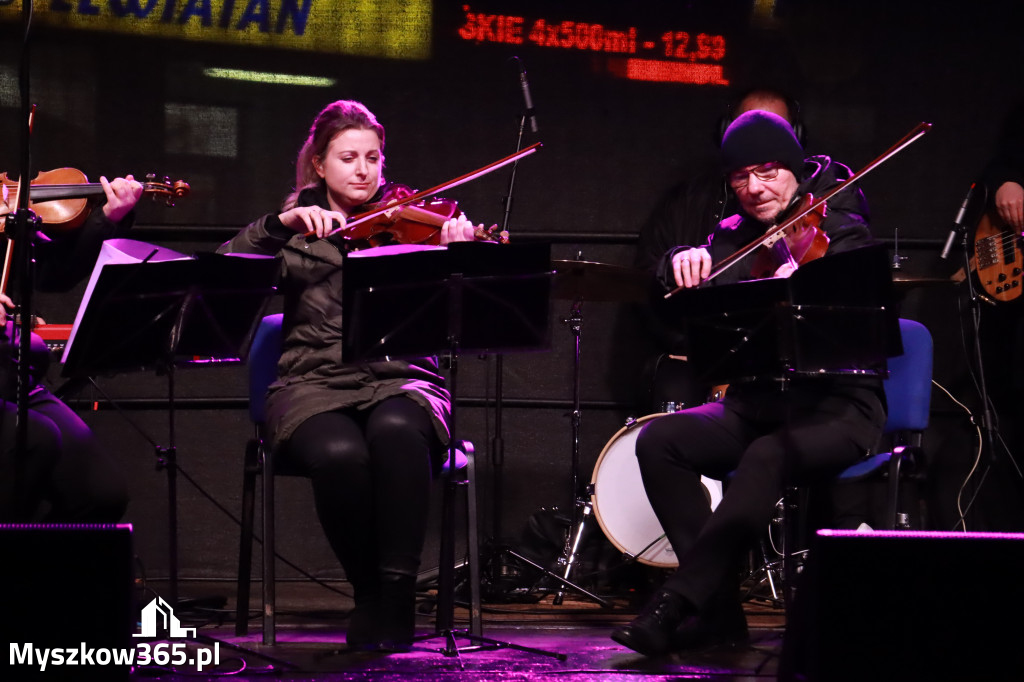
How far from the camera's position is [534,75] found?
4.53 meters

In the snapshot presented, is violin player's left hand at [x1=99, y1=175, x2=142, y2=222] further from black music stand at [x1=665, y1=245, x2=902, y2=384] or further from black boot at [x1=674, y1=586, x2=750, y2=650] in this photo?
black boot at [x1=674, y1=586, x2=750, y2=650]

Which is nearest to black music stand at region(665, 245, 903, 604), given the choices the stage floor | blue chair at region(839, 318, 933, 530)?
the stage floor

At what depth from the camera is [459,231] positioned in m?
3.11

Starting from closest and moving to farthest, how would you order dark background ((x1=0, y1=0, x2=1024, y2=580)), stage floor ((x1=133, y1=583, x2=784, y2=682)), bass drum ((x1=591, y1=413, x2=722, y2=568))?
stage floor ((x1=133, y1=583, x2=784, y2=682)) → bass drum ((x1=591, y1=413, x2=722, y2=568)) → dark background ((x1=0, y1=0, x2=1024, y2=580))

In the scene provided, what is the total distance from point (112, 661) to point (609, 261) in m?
3.02

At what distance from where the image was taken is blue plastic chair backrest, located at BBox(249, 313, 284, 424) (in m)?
3.37

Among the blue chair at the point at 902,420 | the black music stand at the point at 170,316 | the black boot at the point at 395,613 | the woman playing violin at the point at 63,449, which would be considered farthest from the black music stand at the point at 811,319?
the woman playing violin at the point at 63,449

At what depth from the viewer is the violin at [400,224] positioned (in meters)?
3.27

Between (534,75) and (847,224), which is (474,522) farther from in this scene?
(534,75)

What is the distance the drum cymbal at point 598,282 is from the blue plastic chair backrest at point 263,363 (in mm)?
868

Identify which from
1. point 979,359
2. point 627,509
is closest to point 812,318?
point 627,509

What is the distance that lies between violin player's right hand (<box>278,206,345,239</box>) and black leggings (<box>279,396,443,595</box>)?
53 centimetres

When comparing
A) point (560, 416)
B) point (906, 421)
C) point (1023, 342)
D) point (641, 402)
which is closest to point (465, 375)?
point (560, 416)

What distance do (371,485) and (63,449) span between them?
32.7 inches
